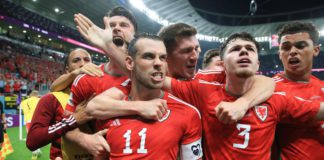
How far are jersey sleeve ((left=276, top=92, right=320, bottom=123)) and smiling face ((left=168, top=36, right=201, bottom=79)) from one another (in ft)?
2.99

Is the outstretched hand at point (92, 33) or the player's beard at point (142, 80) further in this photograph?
the outstretched hand at point (92, 33)

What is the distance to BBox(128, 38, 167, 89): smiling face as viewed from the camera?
2.05m

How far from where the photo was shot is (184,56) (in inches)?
110

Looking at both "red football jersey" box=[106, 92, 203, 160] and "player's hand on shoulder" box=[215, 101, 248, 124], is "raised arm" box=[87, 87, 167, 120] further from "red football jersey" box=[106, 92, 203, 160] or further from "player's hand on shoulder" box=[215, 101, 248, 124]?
"player's hand on shoulder" box=[215, 101, 248, 124]

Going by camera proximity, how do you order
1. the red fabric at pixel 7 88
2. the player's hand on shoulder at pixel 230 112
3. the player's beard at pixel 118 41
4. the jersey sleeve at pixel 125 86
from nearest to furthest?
the player's hand on shoulder at pixel 230 112, the jersey sleeve at pixel 125 86, the player's beard at pixel 118 41, the red fabric at pixel 7 88

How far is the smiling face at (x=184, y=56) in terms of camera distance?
280 centimetres

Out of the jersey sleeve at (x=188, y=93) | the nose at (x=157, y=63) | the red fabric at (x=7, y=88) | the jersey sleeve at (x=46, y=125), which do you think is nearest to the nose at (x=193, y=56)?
the jersey sleeve at (x=188, y=93)

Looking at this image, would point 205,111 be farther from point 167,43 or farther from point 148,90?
point 167,43

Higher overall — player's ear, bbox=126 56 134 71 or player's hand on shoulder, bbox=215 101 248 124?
player's ear, bbox=126 56 134 71

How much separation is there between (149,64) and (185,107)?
41 cm

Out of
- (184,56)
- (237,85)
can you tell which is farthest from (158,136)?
(184,56)

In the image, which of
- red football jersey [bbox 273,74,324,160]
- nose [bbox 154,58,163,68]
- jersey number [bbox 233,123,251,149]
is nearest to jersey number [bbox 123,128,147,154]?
nose [bbox 154,58,163,68]

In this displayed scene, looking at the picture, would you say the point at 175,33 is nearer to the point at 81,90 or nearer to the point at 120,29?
the point at 120,29

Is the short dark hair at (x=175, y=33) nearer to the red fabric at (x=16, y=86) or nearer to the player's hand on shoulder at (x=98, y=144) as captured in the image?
the player's hand on shoulder at (x=98, y=144)
